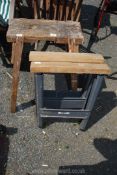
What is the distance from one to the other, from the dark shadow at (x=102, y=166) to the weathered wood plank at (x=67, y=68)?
122cm

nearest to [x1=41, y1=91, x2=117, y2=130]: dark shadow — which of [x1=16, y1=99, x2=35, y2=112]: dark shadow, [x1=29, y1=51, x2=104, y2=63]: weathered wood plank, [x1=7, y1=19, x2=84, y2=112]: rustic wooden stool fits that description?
[x1=16, y1=99, x2=35, y2=112]: dark shadow

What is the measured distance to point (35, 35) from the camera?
14.1 feet

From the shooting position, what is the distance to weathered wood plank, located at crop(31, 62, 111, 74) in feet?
11.3

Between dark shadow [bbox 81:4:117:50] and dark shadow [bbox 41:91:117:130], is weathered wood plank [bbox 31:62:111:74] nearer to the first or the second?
dark shadow [bbox 41:91:117:130]

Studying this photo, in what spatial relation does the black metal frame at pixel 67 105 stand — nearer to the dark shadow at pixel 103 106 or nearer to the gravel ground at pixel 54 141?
the gravel ground at pixel 54 141

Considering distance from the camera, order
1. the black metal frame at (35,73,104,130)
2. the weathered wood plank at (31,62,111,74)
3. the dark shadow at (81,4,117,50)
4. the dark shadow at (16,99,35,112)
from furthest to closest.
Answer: the dark shadow at (81,4,117,50)
the dark shadow at (16,99,35,112)
the black metal frame at (35,73,104,130)
the weathered wood plank at (31,62,111,74)

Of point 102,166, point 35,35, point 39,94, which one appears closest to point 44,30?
point 35,35

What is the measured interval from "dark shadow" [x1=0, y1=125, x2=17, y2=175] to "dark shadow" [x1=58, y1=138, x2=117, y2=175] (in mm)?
712

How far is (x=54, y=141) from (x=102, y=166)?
2.41 ft

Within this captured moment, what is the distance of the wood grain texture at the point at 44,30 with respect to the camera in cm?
429

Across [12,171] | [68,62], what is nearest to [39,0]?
[68,62]

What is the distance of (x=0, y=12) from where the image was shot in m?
5.52

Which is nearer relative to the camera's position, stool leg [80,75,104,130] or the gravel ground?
stool leg [80,75,104,130]

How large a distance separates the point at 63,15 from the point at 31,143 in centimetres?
258
